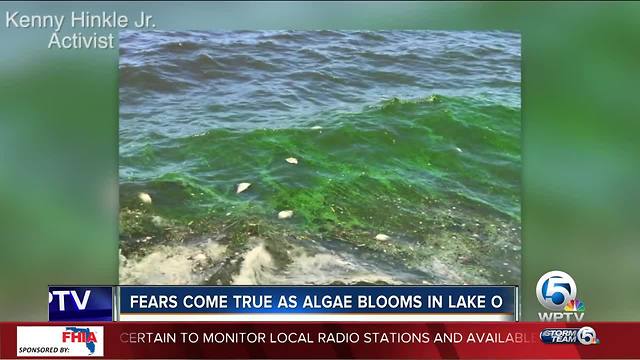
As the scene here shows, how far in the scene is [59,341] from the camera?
4406mm

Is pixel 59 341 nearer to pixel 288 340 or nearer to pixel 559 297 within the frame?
pixel 288 340

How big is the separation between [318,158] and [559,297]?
2139mm

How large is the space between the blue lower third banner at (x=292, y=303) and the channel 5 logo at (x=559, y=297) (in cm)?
51

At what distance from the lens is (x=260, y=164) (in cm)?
446

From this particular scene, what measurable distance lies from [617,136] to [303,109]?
→ 243cm

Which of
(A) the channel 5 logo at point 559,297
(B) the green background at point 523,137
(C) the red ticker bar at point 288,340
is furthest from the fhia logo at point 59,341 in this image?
(A) the channel 5 logo at point 559,297

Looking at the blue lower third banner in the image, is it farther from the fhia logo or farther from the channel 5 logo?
the channel 5 logo

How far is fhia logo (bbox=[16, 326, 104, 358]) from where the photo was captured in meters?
4.41

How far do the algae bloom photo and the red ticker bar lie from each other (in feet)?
1.18

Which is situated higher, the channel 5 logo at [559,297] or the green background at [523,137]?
the green background at [523,137]

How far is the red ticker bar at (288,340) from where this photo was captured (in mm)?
4387

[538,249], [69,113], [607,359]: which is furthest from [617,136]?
[69,113]

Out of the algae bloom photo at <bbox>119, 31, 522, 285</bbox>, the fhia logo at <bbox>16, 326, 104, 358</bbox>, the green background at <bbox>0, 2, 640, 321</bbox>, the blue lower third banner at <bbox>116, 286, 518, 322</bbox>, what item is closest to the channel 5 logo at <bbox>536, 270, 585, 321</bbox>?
the green background at <bbox>0, 2, 640, 321</bbox>

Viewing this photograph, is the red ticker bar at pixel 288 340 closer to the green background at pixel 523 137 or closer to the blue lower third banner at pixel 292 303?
the blue lower third banner at pixel 292 303
